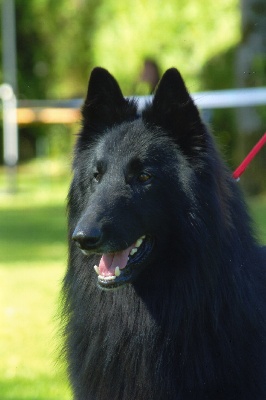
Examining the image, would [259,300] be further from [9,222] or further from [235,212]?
[9,222]

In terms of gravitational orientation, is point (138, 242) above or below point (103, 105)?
below

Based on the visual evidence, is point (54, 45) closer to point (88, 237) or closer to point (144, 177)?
point (144, 177)

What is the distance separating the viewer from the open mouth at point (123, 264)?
4309mm

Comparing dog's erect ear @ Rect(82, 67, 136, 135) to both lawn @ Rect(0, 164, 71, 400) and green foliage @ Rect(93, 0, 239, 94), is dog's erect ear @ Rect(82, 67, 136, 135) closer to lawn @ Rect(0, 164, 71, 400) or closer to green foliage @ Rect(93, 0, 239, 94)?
lawn @ Rect(0, 164, 71, 400)

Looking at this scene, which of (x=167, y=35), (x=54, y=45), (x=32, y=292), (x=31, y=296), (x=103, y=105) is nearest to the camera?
(x=103, y=105)

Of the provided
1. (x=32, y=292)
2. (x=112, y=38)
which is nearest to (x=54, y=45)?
(x=112, y=38)

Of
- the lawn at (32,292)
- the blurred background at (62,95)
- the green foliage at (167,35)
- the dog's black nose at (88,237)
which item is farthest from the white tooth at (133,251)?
the green foliage at (167,35)

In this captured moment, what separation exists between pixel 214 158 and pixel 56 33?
3471cm


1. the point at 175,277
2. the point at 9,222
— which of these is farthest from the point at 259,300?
the point at 9,222

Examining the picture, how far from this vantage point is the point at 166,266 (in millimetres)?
4500

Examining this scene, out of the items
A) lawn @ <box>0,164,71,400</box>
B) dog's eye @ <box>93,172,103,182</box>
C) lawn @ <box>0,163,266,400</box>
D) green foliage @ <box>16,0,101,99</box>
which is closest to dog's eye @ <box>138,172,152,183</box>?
dog's eye @ <box>93,172,103,182</box>

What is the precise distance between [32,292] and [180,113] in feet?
19.1

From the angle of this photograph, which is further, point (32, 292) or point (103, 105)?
point (32, 292)

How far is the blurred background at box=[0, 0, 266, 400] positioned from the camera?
25.2 ft
